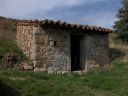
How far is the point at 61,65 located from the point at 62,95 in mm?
6040

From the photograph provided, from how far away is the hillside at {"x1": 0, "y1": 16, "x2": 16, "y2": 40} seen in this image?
68.5 feet

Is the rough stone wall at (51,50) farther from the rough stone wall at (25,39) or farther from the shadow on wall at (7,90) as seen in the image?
the shadow on wall at (7,90)

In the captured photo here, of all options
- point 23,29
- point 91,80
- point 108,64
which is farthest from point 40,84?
point 108,64

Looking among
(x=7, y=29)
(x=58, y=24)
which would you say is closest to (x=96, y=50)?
(x=58, y=24)

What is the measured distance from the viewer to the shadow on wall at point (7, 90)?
37.1 feet

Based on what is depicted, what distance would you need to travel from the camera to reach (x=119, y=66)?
1864 centimetres

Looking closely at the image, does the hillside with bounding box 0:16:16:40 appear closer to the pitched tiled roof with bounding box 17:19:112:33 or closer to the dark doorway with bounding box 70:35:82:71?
the pitched tiled roof with bounding box 17:19:112:33

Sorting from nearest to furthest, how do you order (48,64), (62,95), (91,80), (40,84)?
(62,95)
(40,84)
(91,80)
(48,64)

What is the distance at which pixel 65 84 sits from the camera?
13203 mm

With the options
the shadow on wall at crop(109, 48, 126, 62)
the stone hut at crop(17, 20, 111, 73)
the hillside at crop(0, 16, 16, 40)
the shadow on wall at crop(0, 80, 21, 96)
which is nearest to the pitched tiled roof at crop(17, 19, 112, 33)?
the stone hut at crop(17, 20, 111, 73)

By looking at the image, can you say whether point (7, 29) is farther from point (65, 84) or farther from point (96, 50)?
point (65, 84)

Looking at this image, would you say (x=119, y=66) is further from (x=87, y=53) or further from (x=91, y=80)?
(x=91, y=80)

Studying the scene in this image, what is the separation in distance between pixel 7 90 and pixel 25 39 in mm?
6885

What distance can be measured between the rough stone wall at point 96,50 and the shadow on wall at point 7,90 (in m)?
7.71
